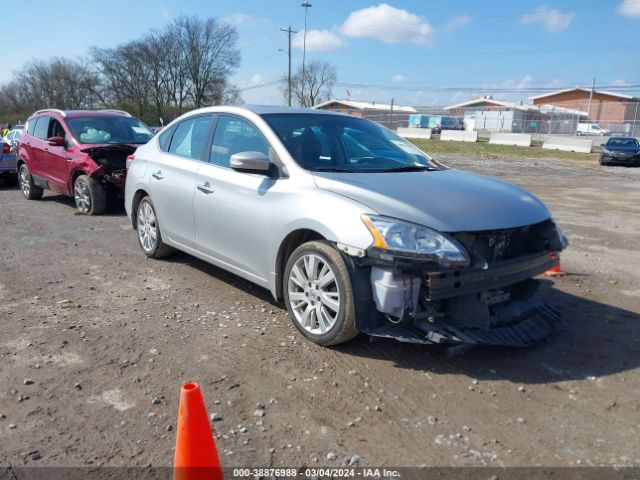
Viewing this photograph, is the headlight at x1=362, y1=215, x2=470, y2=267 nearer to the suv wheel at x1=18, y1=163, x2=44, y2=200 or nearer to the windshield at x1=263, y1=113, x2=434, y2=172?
the windshield at x1=263, y1=113, x2=434, y2=172

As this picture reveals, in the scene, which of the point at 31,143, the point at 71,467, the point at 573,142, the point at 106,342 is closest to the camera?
the point at 71,467

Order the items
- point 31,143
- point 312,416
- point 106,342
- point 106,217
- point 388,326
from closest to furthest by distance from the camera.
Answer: point 312,416 → point 388,326 → point 106,342 → point 106,217 → point 31,143

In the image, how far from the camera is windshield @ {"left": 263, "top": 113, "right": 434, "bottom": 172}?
181 inches

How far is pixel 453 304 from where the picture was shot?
12.2 ft

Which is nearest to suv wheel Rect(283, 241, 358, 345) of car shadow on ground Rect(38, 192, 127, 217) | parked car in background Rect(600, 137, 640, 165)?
car shadow on ground Rect(38, 192, 127, 217)

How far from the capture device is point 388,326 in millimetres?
3721

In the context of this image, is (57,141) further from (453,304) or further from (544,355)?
(544,355)

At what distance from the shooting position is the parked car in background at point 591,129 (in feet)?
174

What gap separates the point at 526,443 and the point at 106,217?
26.7 ft

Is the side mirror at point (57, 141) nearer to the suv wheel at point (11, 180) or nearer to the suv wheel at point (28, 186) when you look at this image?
the suv wheel at point (28, 186)

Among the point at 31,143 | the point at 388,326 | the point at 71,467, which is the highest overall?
the point at 31,143

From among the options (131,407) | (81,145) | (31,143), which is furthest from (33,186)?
(131,407)

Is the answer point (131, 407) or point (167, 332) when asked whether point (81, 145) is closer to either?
point (167, 332)

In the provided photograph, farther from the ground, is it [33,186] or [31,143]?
[31,143]
